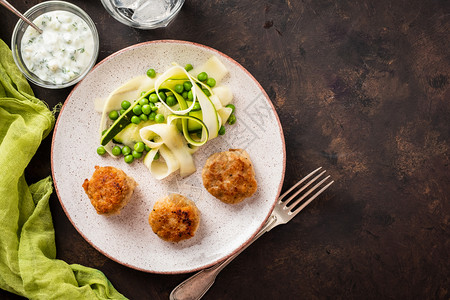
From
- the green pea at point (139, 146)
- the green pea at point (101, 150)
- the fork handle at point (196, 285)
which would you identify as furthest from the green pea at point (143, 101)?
the fork handle at point (196, 285)

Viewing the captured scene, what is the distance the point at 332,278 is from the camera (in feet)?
15.7

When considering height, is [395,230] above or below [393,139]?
below

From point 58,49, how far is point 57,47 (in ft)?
0.08

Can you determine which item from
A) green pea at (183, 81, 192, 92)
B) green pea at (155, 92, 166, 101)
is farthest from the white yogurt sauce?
green pea at (183, 81, 192, 92)

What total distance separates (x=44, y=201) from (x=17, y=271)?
84 centimetres

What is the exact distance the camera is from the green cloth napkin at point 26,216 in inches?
169

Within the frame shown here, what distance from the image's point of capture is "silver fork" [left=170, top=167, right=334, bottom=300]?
4441mm

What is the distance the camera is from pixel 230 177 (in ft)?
13.7

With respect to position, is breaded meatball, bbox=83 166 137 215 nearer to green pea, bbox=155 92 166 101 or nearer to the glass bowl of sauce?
green pea, bbox=155 92 166 101

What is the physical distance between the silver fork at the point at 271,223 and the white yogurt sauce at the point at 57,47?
2.76 m

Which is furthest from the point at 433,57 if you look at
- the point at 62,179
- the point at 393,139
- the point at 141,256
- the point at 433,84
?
the point at 62,179

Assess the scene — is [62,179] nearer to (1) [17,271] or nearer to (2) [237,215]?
(1) [17,271]

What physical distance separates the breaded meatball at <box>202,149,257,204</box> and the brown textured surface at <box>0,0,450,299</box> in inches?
28.3

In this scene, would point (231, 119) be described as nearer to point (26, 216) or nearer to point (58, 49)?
point (58, 49)
